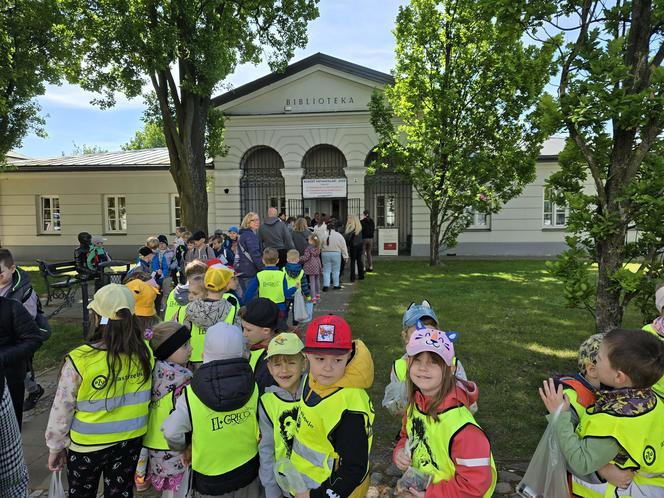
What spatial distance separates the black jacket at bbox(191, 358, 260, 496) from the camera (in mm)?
2217

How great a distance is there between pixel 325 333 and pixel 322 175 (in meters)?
19.3

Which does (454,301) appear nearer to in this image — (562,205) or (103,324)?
(562,205)

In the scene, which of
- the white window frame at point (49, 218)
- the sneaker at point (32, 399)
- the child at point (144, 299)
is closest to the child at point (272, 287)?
the child at point (144, 299)

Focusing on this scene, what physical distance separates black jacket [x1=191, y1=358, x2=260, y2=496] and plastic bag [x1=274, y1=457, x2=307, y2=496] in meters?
0.24

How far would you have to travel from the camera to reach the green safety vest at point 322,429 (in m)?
2.02

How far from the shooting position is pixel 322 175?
20938 mm

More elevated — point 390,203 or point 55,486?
point 390,203

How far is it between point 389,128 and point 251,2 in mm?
6360

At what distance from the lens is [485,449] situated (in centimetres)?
179

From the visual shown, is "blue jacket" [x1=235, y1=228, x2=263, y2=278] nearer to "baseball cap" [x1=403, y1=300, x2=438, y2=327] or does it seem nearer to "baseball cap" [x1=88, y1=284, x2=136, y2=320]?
"baseball cap" [x1=403, y1=300, x2=438, y2=327]

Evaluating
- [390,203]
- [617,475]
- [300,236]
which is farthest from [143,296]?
[390,203]

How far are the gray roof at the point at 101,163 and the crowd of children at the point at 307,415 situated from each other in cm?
2009

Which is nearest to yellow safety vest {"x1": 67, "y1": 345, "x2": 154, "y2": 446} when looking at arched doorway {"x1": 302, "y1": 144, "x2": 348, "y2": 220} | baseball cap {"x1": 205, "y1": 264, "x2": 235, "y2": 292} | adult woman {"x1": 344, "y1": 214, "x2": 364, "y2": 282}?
baseball cap {"x1": 205, "y1": 264, "x2": 235, "y2": 292}

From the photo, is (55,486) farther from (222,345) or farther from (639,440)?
(639,440)
